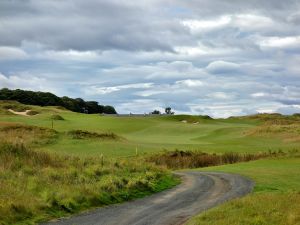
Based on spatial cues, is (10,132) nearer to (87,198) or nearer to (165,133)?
(165,133)

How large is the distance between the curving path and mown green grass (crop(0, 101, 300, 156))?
934 inches

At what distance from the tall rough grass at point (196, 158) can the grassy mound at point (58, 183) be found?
18316 mm

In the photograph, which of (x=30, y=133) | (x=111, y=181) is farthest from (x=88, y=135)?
(x=111, y=181)

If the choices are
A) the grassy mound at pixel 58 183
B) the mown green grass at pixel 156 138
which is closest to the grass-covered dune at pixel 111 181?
the grassy mound at pixel 58 183

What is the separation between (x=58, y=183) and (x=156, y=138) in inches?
2627

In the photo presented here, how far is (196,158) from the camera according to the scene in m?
56.4

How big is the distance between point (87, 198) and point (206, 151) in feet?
133

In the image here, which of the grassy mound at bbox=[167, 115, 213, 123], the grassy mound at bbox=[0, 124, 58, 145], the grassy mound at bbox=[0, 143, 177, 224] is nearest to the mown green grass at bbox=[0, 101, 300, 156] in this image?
the grassy mound at bbox=[167, 115, 213, 123]

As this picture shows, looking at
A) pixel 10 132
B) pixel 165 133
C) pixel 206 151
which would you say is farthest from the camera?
pixel 165 133

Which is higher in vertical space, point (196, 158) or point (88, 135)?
point (88, 135)

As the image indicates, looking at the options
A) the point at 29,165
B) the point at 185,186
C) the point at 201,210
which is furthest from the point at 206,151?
the point at 201,210

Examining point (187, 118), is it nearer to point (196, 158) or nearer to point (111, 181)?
point (196, 158)

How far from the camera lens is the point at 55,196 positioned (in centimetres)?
2036

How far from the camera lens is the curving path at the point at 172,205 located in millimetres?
18438
